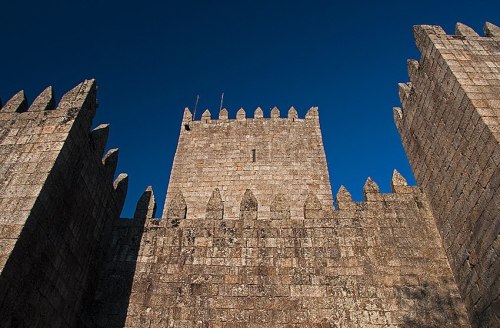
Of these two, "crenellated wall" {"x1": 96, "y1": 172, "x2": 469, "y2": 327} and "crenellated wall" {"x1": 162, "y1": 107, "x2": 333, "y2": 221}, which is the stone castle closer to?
"crenellated wall" {"x1": 96, "y1": 172, "x2": 469, "y2": 327}

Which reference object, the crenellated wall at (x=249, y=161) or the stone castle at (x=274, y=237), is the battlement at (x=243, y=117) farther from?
the stone castle at (x=274, y=237)

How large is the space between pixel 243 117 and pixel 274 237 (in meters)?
9.65

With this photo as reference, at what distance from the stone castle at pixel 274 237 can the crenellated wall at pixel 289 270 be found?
0.08ft

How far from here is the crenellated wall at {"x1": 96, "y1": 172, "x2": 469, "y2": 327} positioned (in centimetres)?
700

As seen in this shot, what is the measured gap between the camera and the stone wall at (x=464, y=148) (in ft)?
20.3

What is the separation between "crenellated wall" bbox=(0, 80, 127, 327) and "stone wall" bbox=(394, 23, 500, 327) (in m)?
6.81

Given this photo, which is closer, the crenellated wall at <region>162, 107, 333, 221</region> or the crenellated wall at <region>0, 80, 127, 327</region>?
the crenellated wall at <region>0, 80, 127, 327</region>

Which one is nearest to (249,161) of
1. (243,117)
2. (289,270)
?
(243,117)

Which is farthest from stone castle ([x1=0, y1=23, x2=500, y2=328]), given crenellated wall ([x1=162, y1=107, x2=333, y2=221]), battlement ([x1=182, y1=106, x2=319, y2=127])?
battlement ([x1=182, y1=106, x2=319, y2=127])

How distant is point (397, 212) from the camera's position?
27.4ft

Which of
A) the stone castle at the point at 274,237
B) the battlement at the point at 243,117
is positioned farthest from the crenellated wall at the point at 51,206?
the battlement at the point at 243,117

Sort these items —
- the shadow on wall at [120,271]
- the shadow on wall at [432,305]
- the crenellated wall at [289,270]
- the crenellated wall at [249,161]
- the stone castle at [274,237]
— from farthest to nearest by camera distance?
the crenellated wall at [249,161] < the shadow on wall at [120,271] < the crenellated wall at [289,270] < the shadow on wall at [432,305] < the stone castle at [274,237]

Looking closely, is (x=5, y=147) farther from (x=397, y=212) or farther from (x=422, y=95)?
(x=422, y=95)

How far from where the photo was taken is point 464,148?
272 inches
